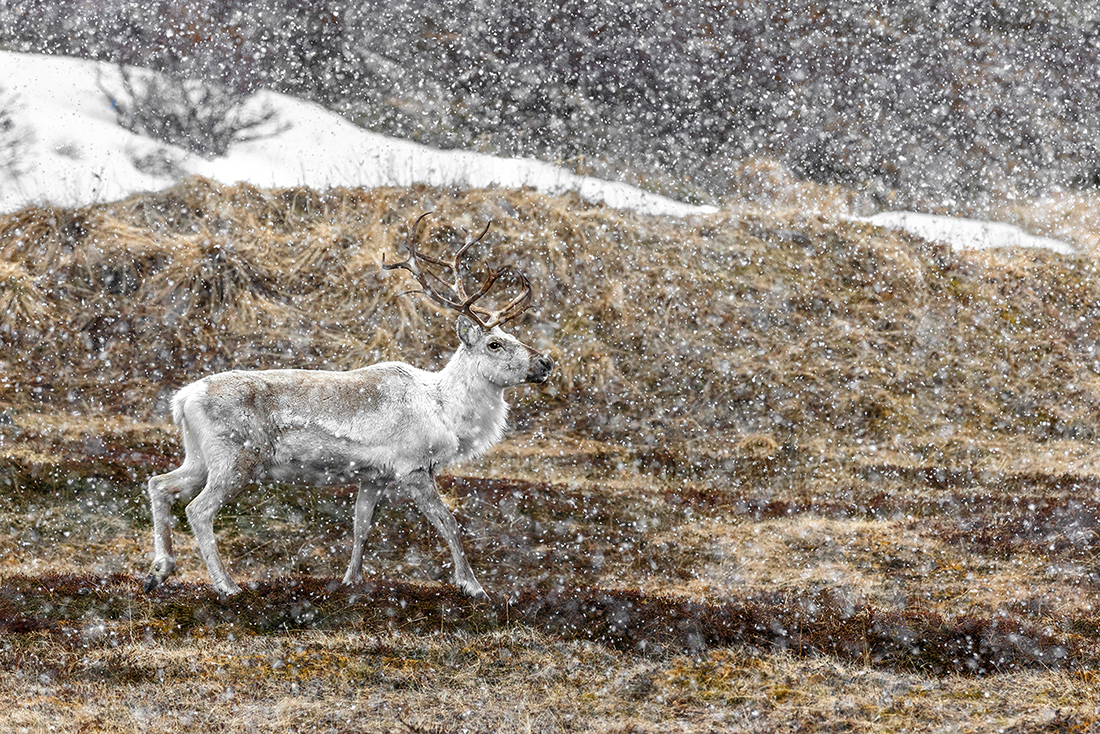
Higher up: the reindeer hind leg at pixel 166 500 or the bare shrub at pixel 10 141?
the bare shrub at pixel 10 141

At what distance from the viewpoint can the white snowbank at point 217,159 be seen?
785 inches

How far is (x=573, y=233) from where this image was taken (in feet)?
63.5

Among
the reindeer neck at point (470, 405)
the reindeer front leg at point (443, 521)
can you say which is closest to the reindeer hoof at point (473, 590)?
the reindeer front leg at point (443, 521)

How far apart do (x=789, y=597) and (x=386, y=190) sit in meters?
13.6

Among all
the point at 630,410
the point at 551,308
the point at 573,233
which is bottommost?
the point at 630,410

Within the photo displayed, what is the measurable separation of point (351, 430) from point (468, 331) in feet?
4.70

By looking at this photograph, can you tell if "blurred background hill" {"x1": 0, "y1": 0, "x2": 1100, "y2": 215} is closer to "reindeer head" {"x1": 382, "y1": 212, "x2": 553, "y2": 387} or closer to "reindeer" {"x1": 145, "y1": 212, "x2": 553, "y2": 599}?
"reindeer head" {"x1": 382, "y1": 212, "x2": 553, "y2": 387}

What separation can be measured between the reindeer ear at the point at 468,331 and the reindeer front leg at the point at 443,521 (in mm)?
1295

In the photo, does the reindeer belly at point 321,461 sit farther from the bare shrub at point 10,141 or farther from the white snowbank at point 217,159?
the bare shrub at point 10,141

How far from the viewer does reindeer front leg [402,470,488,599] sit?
8.43m

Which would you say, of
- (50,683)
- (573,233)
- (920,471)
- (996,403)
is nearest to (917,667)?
(50,683)

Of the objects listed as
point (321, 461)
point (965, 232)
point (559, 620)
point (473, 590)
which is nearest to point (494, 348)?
point (321, 461)

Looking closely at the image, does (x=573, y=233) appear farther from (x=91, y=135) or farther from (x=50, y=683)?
(x=50, y=683)

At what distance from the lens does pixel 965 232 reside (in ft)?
72.0
